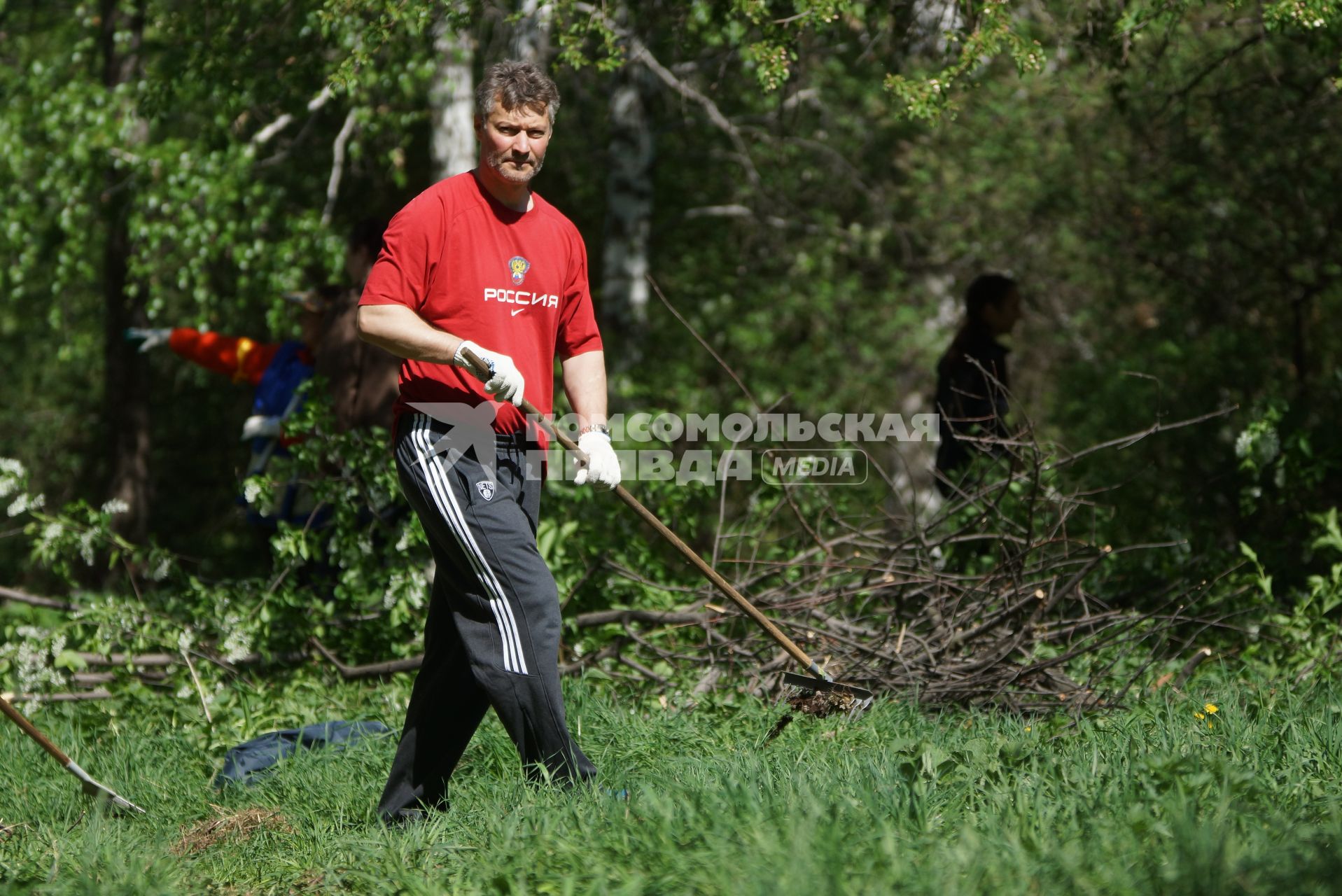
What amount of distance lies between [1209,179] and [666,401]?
3.99 m

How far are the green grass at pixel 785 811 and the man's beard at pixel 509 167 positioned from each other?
1633 mm

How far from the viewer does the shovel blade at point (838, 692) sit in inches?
158

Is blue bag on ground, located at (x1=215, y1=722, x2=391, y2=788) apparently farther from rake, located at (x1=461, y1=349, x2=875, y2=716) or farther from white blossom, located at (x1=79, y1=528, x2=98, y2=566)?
white blossom, located at (x1=79, y1=528, x2=98, y2=566)

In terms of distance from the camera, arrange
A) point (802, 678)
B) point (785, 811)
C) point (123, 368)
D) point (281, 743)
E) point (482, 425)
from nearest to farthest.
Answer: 1. point (785, 811)
2. point (482, 425)
3. point (802, 678)
4. point (281, 743)
5. point (123, 368)

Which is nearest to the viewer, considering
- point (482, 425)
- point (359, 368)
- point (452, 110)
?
point (482, 425)

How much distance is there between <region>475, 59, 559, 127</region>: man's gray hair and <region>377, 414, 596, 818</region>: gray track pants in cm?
87

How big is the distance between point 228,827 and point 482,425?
1422 millimetres

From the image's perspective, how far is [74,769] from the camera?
152 inches

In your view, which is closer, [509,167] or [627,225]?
[509,167]

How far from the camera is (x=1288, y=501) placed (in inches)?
229

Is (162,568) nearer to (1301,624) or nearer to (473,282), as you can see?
(473,282)

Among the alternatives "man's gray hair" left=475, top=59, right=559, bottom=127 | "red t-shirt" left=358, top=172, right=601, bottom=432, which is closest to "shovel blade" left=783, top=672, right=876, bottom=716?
"red t-shirt" left=358, top=172, right=601, bottom=432

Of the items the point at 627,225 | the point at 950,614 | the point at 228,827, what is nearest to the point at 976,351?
the point at 950,614

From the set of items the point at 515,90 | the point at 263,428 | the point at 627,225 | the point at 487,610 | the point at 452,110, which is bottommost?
the point at 487,610
